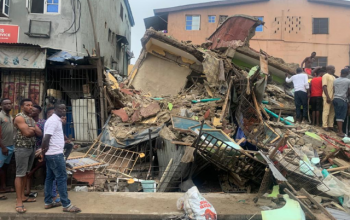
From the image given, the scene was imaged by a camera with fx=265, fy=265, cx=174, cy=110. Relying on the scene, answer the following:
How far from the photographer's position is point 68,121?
27.0 feet

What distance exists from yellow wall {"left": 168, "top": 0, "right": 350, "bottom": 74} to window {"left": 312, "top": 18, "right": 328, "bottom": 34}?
0.27 m

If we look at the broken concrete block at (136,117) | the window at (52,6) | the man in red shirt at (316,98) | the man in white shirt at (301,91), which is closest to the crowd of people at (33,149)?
the broken concrete block at (136,117)

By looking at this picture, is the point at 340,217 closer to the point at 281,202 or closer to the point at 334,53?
the point at 281,202

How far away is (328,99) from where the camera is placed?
715cm

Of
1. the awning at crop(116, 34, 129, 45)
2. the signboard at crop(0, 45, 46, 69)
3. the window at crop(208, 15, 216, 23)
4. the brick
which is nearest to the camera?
the signboard at crop(0, 45, 46, 69)

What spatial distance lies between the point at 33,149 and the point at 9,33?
8516 mm

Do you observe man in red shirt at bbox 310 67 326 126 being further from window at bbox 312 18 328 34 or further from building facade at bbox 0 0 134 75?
window at bbox 312 18 328 34

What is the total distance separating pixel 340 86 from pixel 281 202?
4.40m

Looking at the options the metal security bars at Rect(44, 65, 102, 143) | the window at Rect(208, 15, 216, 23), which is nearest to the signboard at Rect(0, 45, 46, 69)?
the metal security bars at Rect(44, 65, 102, 143)

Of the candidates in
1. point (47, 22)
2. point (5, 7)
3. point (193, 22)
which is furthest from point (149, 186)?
point (193, 22)

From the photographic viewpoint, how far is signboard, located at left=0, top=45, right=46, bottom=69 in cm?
757

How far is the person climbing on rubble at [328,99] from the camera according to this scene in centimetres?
716

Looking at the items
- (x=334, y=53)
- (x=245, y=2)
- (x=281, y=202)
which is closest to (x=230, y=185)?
(x=281, y=202)

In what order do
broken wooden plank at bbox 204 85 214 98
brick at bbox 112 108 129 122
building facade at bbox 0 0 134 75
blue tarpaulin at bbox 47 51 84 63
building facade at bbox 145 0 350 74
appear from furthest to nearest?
building facade at bbox 145 0 350 74 → building facade at bbox 0 0 134 75 → broken wooden plank at bbox 204 85 214 98 → brick at bbox 112 108 129 122 → blue tarpaulin at bbox 47 51 84 63
